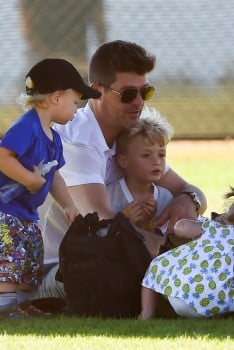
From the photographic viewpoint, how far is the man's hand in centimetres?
559

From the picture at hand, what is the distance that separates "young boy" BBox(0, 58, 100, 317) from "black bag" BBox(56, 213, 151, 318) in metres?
0.21

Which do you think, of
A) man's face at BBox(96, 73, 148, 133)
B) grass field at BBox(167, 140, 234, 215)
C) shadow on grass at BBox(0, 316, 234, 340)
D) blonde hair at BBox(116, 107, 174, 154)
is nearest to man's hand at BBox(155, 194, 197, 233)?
blonde hair at BBox(116, 107, 174, 154)

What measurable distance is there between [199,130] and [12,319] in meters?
10.5

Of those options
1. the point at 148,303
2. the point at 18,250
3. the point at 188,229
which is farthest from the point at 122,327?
the point at 18,250

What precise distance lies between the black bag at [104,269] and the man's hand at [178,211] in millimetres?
609

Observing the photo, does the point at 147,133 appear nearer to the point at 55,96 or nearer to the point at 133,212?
the point at 133,212

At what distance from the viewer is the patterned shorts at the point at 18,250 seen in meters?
5.01

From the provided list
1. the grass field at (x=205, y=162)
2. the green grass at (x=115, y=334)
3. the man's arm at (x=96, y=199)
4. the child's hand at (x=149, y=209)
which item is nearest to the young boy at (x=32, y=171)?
the man's arm at (x=96, y=199)

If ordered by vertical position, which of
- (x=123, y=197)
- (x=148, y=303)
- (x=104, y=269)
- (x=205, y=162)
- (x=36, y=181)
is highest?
(x=36, y=181)

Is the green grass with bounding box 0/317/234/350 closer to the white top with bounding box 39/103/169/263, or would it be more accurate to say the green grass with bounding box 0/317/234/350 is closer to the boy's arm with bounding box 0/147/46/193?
the boy's arm with bounding box 0/147/46/193

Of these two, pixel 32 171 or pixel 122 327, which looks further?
pixel 32 171

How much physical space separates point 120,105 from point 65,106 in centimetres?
64

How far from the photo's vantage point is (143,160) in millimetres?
5648

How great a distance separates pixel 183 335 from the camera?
436cm
